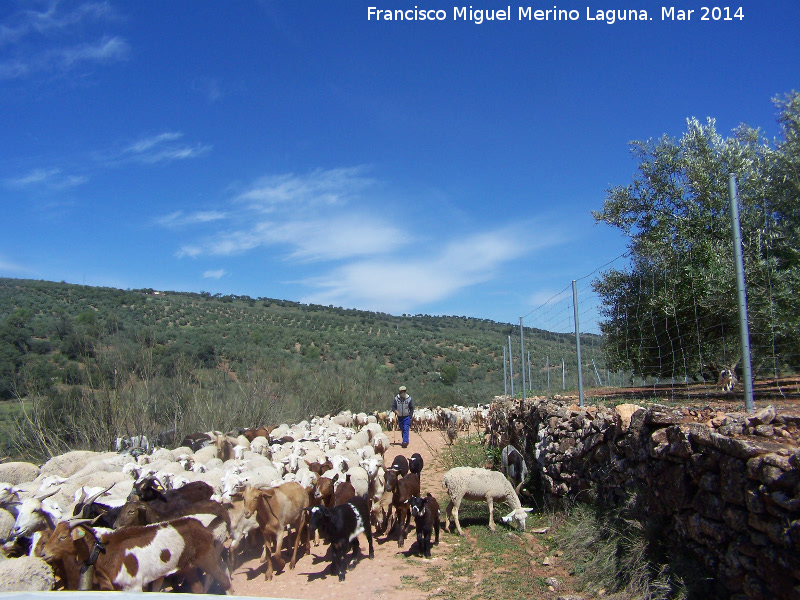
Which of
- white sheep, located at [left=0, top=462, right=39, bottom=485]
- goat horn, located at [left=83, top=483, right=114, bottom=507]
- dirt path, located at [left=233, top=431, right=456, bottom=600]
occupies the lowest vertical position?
dirt path, located at [left=233, top=431, right=456, bottom=600]

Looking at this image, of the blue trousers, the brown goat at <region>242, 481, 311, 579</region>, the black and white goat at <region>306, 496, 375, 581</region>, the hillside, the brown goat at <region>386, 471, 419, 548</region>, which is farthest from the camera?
the blue trousers

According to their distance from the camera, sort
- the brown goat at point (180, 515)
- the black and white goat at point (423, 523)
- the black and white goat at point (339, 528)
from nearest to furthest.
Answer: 1. the brown goat at point (180, 515)
2. the black and white goat at point (339, 528)
3. the black and white goat at point (423, 523)

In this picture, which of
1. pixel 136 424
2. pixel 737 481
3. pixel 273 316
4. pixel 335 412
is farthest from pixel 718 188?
pixel 273 316

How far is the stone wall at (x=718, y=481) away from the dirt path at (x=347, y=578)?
252 cm

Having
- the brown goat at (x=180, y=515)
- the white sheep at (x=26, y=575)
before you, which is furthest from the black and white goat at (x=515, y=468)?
the white sheep at (x=26, y=575)

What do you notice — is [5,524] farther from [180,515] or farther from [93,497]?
[180,515]

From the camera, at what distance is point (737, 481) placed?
399 cm

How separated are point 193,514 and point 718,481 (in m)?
5.27

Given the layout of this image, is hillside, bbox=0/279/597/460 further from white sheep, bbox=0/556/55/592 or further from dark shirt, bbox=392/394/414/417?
white sheep, bbox=0/556/55/592

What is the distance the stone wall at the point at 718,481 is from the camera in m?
3.54

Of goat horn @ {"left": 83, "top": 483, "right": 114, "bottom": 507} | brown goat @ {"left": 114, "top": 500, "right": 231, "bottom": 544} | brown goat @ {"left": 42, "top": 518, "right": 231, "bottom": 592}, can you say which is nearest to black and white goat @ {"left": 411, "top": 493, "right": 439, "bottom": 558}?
brown goat @ {"left": 114, "top": 500, "right": 231, "bottom": 544}

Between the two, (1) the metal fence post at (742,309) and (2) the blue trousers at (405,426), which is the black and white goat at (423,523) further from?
(2) the blue trousers at (405,426)

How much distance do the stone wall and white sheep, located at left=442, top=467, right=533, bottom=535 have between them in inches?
49.5

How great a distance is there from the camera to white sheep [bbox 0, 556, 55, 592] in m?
4.54
